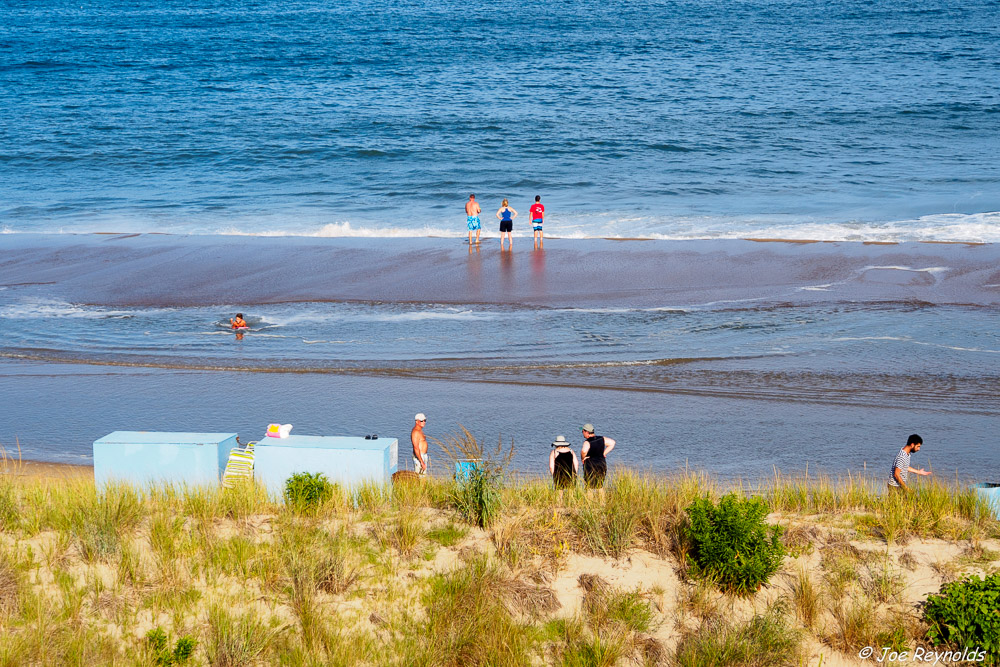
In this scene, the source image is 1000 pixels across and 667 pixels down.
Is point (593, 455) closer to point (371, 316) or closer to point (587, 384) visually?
point (587, 384)

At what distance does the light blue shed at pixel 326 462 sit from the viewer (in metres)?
8.71

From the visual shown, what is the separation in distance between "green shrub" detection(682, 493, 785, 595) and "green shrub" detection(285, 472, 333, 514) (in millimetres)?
3325

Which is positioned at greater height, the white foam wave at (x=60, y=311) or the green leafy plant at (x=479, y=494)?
the white foam wave at (x=60, y=311)

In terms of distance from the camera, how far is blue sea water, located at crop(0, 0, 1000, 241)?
28375 mm

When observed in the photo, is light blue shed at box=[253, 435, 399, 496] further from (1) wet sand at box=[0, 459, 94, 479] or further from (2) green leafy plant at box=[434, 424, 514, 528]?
(1) wet sand at box=[0, 459, 94, 479]

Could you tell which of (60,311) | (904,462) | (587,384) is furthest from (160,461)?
(60,311)

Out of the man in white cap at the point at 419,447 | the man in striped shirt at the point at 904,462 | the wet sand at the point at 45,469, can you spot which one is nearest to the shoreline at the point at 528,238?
the man in white cap at the point at 419,447

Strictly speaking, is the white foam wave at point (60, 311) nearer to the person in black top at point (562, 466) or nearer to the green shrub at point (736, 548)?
the person in black top at point (562, 466)

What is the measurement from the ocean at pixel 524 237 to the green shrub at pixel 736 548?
319cm

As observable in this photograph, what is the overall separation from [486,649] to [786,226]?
2079cm

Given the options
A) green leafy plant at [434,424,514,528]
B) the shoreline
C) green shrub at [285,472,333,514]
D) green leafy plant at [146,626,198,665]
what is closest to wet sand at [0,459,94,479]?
green shrub at [285,472,333,514]

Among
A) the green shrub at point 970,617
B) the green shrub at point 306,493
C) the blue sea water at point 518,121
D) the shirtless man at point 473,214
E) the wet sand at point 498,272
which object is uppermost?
the blue sea water at point 518,121

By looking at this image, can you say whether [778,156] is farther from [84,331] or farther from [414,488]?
[414,488]

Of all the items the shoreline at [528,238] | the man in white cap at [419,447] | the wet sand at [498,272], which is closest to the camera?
the man in white cap at [419,447]
